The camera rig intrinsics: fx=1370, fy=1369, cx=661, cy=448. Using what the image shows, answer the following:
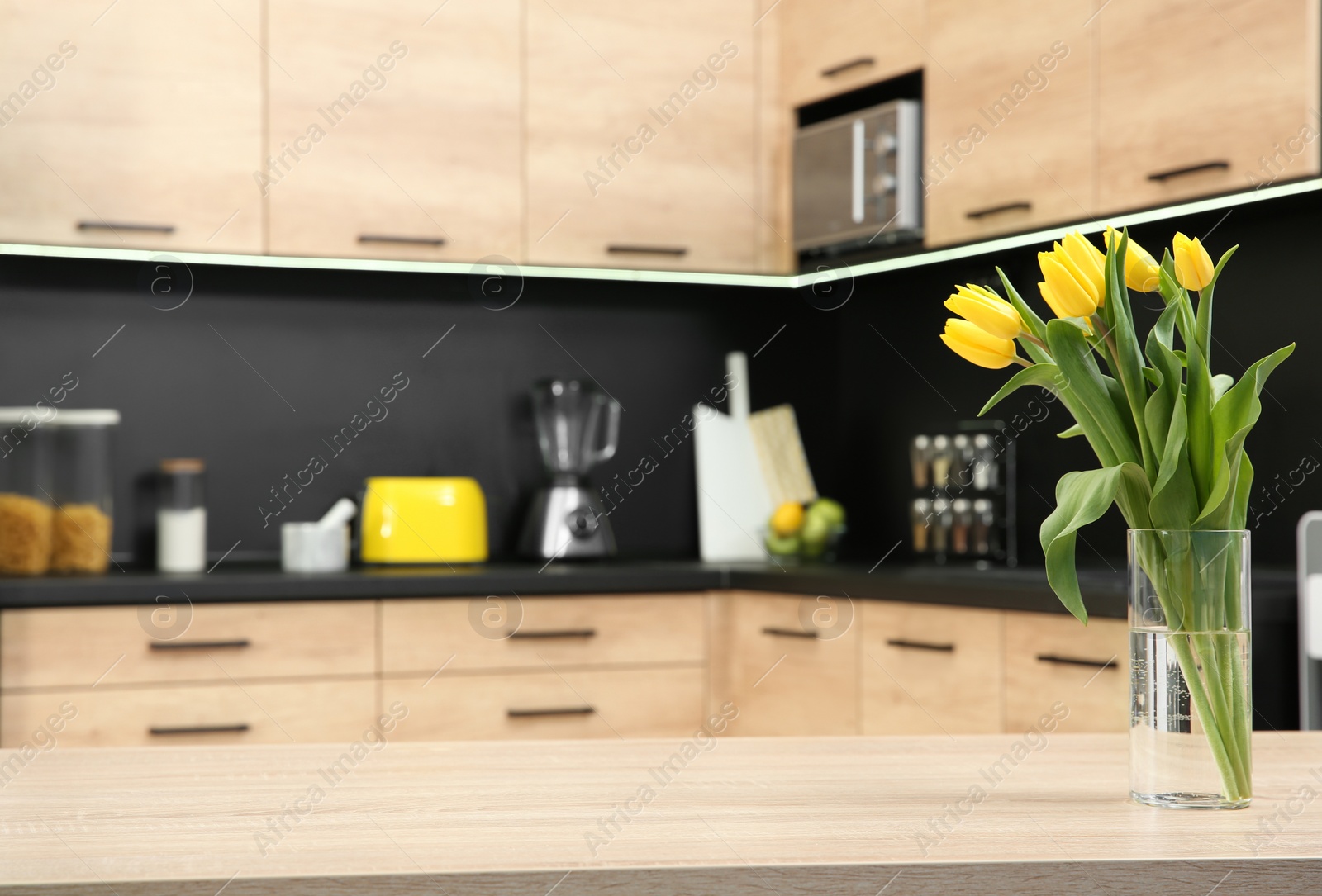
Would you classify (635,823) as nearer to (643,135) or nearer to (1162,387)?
(1162,387)

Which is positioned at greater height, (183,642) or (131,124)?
(131,124)

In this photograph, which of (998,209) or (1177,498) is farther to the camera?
(998,209)

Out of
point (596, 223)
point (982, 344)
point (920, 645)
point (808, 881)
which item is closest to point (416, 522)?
point (596, 223)

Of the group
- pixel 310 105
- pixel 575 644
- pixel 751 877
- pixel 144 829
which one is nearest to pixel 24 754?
pixel 144 829

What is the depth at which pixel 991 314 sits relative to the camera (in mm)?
809

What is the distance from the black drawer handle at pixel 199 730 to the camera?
7.68 ft

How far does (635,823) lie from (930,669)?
1.67 meters

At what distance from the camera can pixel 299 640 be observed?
2428mm

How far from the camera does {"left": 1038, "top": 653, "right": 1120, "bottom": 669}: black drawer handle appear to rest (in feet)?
6.64

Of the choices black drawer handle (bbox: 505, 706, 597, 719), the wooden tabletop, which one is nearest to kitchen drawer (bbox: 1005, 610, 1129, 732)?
black drawer handle (bbox: 505, 706, 597, 719)

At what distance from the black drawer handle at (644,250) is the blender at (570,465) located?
342 mm

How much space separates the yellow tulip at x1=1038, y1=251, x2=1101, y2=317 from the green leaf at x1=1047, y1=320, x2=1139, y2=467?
0.01 metres

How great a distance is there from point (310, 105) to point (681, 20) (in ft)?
2.72

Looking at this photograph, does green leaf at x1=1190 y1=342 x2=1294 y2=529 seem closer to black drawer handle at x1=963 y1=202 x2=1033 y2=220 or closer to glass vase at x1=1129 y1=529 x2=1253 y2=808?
glass vase at x1=1129 y1=529 x2=1253 y2=808
